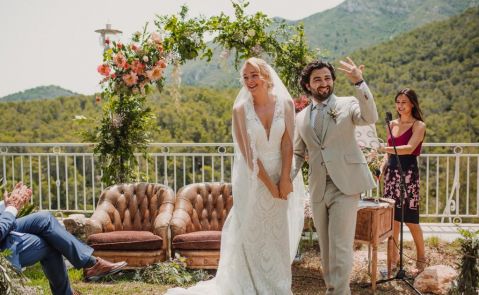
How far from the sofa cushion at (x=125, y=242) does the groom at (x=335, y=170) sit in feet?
6.36

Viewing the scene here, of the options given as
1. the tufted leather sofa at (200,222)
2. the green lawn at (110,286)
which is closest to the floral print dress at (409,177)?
the tufted leather sofa at (200,222)

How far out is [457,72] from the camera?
67.7 ft

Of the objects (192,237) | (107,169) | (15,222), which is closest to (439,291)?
(192,237)

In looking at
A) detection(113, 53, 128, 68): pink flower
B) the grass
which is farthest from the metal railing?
detection(113, 53, 128, 68): pink flower

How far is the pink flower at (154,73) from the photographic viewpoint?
532cm

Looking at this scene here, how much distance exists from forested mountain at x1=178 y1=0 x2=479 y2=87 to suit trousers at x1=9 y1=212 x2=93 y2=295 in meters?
31.9

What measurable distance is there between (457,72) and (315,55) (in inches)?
710

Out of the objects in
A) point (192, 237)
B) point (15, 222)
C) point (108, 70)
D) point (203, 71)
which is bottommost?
point (192, 237)

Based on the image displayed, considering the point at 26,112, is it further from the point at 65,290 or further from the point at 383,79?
the point at 65,290

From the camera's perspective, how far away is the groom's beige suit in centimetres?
308

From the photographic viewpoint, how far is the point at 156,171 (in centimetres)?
563

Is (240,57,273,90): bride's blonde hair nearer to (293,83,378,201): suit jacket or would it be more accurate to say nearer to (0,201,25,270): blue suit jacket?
(293,83,378,201): suit jacket

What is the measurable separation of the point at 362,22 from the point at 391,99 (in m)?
29.1

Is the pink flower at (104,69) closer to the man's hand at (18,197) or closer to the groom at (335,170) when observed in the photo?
the man's hand at (18,197)
